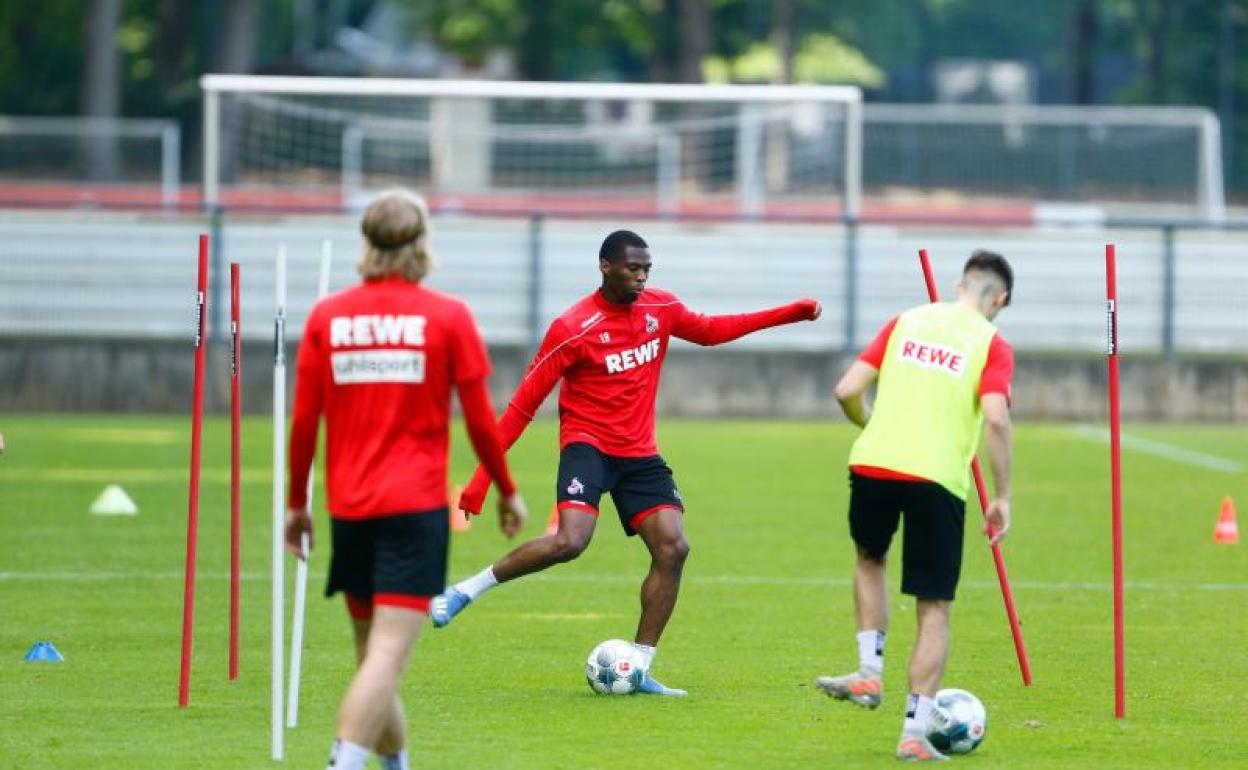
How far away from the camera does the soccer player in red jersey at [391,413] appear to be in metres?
7.24

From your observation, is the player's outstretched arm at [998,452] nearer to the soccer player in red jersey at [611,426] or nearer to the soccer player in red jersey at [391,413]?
the soccer player in red jersey at [391,413]

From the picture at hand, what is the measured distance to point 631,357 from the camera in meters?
10.6

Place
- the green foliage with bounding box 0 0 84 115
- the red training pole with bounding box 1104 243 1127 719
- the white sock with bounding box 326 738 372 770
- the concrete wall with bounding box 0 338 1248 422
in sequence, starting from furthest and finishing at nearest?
1. the green foliage with bounding box 0 0 84 115
2. the concrete wall with bounding box 0 338 1248 422
3. the red training pole with bounding box 1104 243 1127 719
4. the white sock with bounding box 326 738 372 770

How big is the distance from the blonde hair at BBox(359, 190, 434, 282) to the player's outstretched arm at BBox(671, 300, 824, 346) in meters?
3.40

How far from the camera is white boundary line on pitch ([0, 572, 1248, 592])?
556 inches

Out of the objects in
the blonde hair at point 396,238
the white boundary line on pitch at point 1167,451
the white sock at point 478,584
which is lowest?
the white boundary line on pitch at point 1167,451

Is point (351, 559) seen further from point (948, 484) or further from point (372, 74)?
point (372, 74)

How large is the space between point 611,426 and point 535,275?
17.1 meters

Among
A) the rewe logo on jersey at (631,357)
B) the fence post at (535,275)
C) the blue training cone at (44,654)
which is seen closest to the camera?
the rewe logo on jersey at (631,357)

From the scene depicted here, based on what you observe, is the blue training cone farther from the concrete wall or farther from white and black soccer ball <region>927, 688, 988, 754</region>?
the concrete wall

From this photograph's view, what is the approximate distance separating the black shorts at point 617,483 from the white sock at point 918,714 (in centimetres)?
214

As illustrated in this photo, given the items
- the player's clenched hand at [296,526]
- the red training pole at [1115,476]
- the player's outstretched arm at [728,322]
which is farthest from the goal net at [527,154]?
the player's clenched hand at [296,526]

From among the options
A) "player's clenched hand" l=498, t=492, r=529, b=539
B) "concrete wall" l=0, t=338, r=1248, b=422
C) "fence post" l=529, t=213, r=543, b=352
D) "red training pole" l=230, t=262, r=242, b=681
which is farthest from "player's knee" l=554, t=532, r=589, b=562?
"fence post" l=529, t=213, r=543, b=352

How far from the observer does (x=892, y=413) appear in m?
8.73
